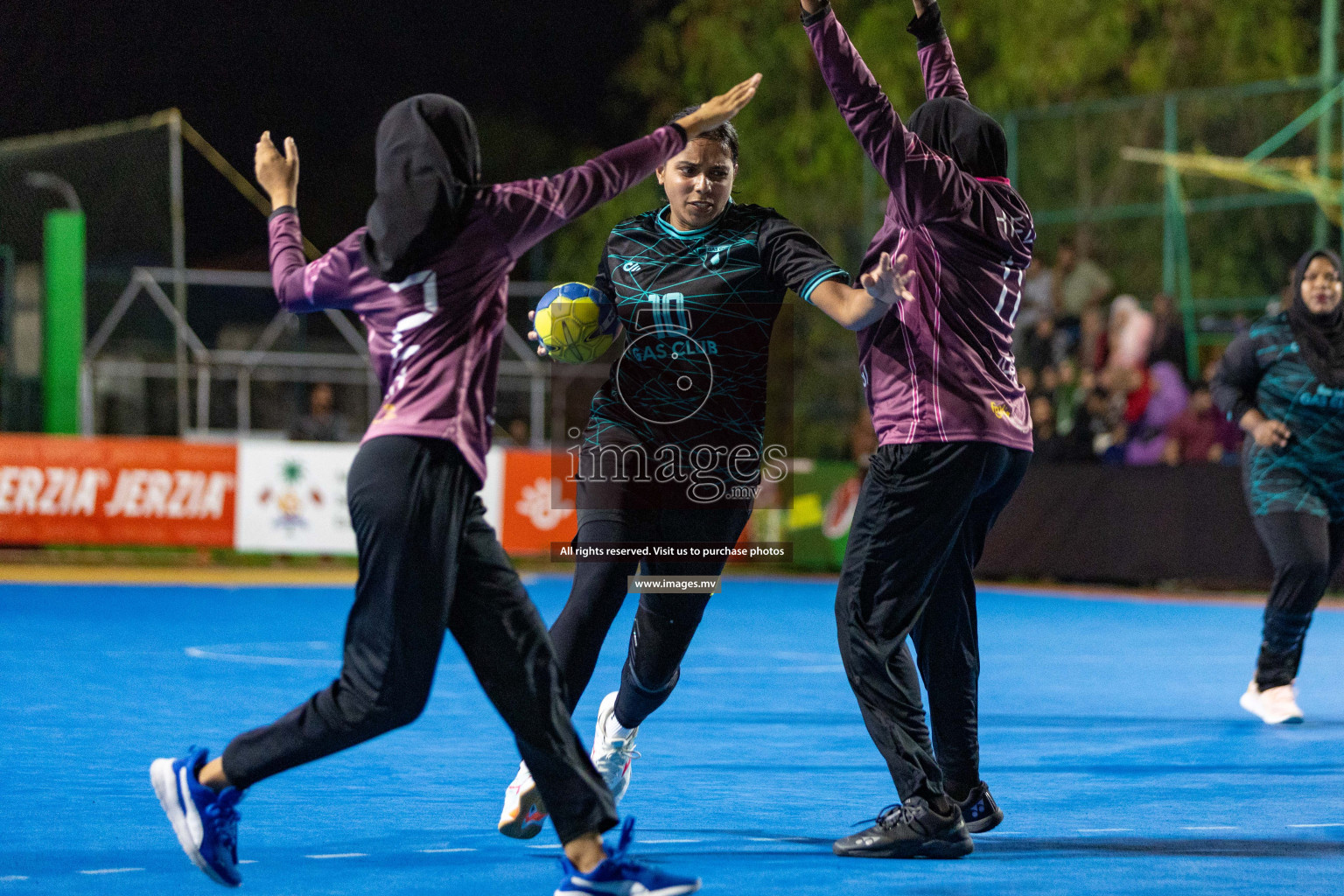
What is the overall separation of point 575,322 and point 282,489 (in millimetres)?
13169

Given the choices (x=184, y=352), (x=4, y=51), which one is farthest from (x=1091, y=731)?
(x=4, y=51)

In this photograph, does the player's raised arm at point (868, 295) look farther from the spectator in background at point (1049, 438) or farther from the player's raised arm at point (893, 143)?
the spectator in background at point (1049, 438)

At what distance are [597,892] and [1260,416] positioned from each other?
5.35 meters

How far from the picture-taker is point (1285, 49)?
26.5 m

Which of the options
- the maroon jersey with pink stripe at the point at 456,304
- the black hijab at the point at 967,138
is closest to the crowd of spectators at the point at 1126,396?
the black hijab at the point at 967,138

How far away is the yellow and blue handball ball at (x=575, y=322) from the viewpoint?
208 inches

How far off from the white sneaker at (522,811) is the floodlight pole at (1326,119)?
615 inches

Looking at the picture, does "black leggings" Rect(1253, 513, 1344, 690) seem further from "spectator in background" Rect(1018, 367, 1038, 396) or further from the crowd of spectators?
"spectator in background" Rect(1018, 367, 1038, 396)

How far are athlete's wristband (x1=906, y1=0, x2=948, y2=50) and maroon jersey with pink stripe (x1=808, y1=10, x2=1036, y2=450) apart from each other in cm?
87

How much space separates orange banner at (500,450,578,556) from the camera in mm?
18500

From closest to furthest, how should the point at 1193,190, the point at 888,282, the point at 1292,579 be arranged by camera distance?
the point at 888,282
the point at 1292,579
the point at 1193,190

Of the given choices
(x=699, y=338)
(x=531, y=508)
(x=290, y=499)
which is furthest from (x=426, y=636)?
(x=531, y=508)

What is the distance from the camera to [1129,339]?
17391 mm

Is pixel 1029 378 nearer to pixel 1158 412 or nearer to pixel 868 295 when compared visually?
pixel 1158 412
